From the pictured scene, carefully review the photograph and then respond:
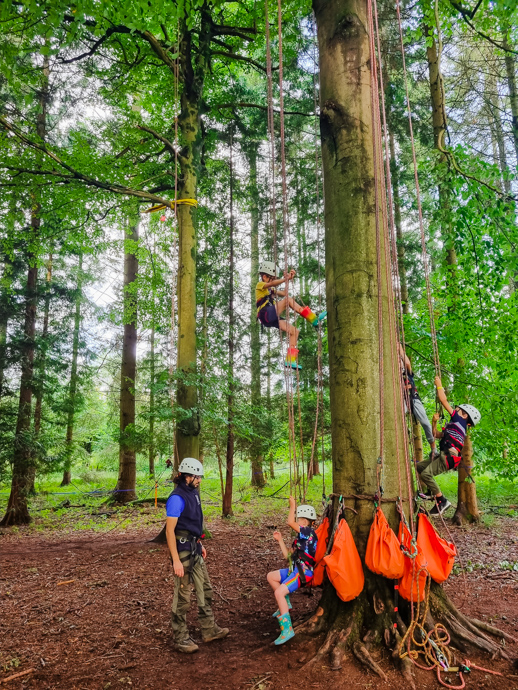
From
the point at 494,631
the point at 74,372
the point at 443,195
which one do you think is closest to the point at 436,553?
the point at 494,631

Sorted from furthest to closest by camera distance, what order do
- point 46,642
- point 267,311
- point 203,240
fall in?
1. point 203,240
2. point 267,311
3. point 46,642

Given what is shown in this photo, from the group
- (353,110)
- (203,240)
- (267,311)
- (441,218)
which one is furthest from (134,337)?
(353,110)

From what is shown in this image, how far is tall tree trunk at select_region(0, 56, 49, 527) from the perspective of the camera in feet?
30.3

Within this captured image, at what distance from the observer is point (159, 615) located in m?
4.37

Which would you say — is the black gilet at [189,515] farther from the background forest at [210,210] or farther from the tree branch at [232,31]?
the tree branch at [232,31]

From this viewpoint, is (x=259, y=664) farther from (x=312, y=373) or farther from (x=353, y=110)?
(x=312, y=373)

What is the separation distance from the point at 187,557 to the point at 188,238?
197 inches

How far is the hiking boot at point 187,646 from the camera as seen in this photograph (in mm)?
3467

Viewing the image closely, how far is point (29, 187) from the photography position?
7.08 m

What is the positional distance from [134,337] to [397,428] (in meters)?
10.0

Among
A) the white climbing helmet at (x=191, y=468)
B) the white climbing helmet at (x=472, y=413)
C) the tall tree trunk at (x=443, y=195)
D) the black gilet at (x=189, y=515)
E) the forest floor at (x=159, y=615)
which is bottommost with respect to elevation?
the forest floor at (x=159, y=615)

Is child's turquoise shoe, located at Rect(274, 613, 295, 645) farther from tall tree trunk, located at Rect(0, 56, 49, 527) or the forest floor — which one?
tall tree trunk, located at Rect(0, 56, 49, 527)

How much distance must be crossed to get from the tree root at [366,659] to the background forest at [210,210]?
1.35 metres

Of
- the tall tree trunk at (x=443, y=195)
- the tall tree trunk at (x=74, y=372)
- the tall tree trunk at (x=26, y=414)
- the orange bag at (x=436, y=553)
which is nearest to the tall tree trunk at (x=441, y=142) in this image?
the tall tree trunk at (x=443, y=195)
